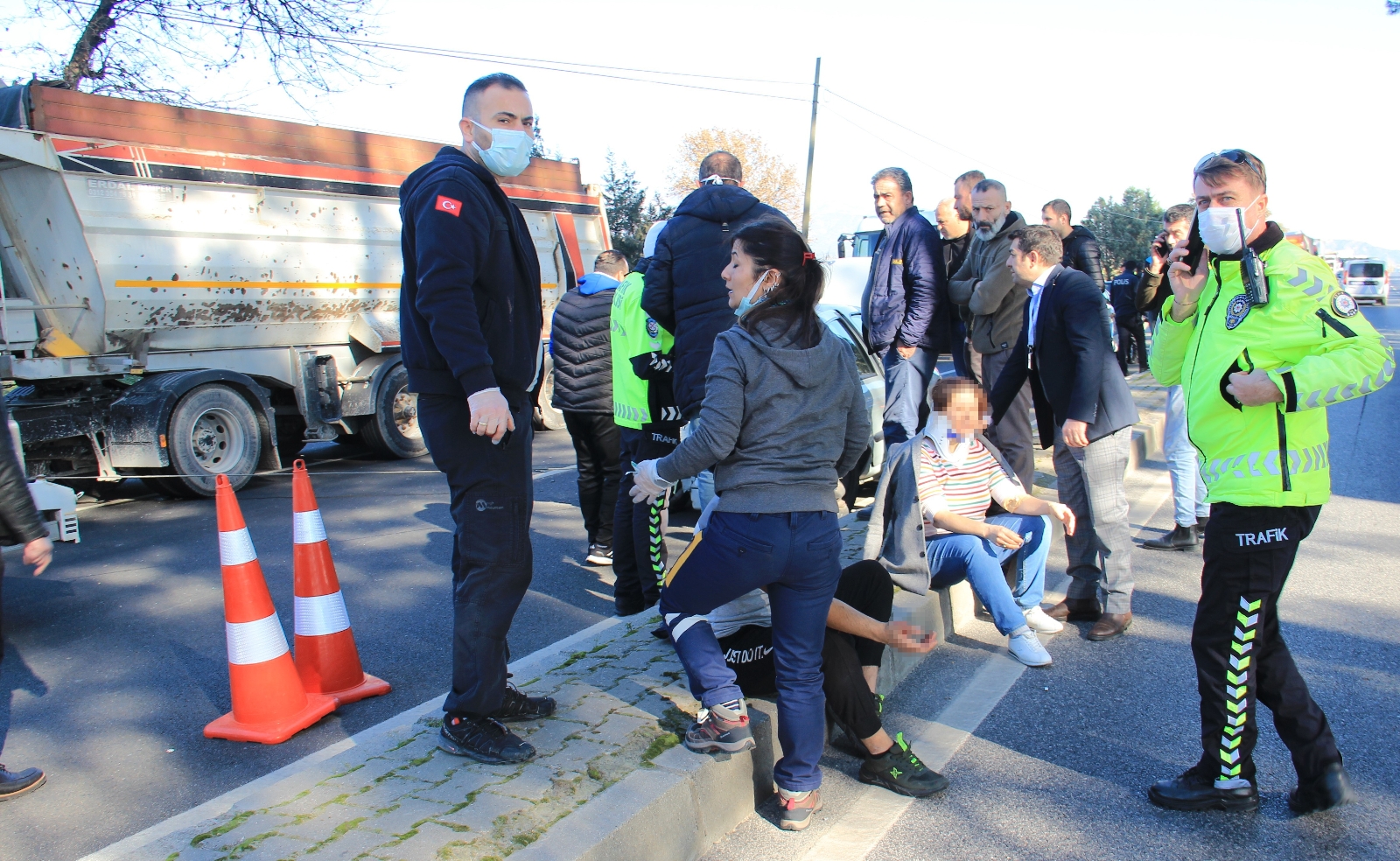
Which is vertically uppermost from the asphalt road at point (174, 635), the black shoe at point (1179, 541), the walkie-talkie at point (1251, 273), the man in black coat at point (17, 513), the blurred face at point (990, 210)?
the blurred face at point (990, 210)

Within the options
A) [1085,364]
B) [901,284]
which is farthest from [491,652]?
[901,284]

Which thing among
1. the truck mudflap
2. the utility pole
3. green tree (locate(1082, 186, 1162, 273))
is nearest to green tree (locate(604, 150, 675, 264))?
the utility pole

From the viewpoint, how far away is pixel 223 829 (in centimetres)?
261

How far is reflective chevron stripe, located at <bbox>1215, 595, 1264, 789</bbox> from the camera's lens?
→ 288 cm

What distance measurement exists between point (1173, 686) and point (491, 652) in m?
2.79

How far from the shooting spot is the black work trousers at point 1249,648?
2873 mm

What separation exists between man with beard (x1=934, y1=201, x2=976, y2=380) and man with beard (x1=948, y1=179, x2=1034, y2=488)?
25 centimetres

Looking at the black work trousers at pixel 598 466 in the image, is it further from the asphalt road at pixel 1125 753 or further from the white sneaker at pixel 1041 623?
the white sneaker at pixel 1041 623

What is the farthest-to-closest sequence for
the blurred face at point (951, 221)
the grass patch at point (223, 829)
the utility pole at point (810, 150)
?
1. the utility pole at point (810, 150)
2. the blurred face at point (951, 221)
3. the grass patch at point (223, 829)

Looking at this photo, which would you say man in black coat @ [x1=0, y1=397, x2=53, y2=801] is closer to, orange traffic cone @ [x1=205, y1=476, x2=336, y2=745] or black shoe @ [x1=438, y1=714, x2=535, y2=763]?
orange traffic cone @ [x1=205, y1=476, x2=336, y2=745]

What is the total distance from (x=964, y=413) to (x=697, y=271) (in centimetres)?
136

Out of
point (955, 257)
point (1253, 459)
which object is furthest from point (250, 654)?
point (955, 257)

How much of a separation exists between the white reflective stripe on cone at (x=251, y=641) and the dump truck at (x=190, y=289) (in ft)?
16.9

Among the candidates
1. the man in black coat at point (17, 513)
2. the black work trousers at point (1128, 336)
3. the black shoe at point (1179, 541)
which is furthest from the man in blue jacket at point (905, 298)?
the black work trousers at point (1128, 336)
